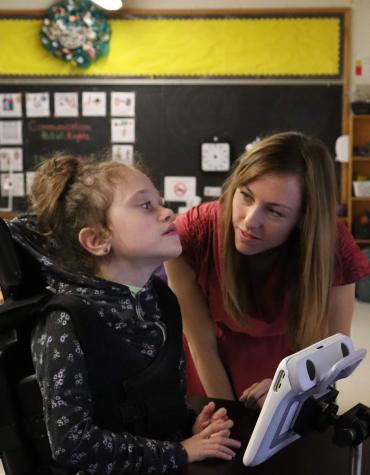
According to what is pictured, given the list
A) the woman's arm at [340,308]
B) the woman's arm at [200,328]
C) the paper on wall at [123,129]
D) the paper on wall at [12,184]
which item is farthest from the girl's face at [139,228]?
the paper on wall at [12,184]

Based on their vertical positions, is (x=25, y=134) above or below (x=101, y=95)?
below

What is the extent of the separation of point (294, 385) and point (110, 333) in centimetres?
40

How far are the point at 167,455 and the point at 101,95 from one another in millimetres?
4578

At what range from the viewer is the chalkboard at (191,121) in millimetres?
4945

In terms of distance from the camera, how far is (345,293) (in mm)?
1403

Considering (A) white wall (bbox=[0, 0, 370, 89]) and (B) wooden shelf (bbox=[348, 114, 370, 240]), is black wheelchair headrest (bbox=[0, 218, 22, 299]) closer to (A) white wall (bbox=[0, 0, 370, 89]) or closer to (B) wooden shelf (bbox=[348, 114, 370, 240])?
(B) wooden shelf (bbox=[348, 114, 370, 240])

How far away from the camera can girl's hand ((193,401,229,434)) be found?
0.99 metres

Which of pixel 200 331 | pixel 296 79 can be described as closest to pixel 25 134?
Answer: pixel 296 79

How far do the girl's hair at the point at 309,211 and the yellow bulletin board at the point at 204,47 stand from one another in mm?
3828

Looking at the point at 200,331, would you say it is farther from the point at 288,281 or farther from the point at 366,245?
the point at 366,245

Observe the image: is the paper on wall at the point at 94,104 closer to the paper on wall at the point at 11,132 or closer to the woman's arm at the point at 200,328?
the paper on wall at the point at 11,132

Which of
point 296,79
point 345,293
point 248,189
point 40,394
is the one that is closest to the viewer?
point 40,394

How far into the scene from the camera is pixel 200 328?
146 centimetres

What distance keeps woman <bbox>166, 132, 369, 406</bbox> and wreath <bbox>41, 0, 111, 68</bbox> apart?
3863 millimetres
